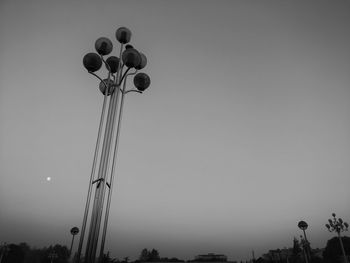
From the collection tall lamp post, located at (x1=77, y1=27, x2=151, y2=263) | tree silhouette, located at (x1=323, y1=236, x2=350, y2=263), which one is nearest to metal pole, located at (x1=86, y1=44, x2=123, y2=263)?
tall lamp post, located at (x1=77, y1=27, x2=151, y2=263)

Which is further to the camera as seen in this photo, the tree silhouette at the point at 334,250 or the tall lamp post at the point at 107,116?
the tree silhouette at the point at 334,250

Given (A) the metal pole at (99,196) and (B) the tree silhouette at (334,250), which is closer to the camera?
(A) the metal pole at (99,196)

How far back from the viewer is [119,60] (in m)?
6.98

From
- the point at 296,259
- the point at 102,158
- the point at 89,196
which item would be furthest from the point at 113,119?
the point at 296,259

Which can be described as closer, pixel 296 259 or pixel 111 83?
Answer: pixel 111 83

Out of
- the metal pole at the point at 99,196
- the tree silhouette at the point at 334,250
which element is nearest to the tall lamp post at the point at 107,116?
the metal pole at the point at 99,196

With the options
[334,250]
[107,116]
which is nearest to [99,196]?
[107,116]

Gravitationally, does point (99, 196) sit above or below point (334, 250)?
below

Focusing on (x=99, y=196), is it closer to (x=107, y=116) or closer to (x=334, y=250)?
(x=107, y=116)

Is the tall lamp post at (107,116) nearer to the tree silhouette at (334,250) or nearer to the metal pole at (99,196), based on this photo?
the metal pole at (99,196)

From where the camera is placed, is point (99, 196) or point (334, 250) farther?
point (334, 250)

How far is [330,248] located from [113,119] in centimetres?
7691

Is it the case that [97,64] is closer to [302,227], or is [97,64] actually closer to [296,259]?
[302,227]

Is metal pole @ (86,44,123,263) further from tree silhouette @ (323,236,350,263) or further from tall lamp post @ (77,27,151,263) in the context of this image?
tree silhouette @ (323,236,350,263)
